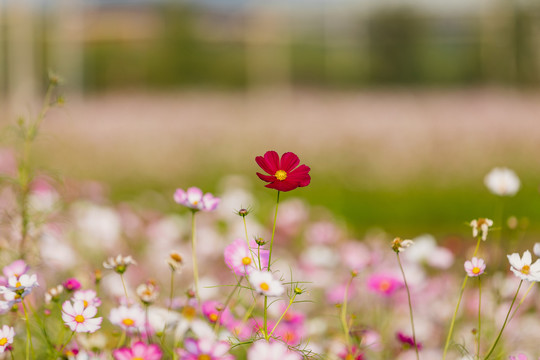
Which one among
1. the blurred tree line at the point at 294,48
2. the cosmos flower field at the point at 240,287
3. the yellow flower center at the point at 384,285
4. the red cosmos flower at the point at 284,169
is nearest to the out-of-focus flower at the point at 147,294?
the cosmos flower field at the point at 240,287

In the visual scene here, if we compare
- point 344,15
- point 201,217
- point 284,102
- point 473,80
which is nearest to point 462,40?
point 473,80

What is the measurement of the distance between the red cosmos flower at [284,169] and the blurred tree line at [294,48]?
6805mm

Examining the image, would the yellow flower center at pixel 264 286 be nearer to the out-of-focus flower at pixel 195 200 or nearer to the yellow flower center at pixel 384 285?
the out-of-focus flower at pixel 195 200

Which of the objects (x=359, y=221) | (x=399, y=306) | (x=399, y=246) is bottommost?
(x=359, y=221)

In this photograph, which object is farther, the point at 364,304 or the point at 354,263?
the point at 364,304

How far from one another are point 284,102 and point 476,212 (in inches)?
165

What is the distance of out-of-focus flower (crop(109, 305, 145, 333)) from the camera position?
92 centimetres

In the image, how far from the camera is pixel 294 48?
31.8ft

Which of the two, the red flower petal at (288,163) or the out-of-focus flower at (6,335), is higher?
the red flower petal at (288,163)

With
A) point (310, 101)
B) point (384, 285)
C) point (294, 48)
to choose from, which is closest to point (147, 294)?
point (384, 285)

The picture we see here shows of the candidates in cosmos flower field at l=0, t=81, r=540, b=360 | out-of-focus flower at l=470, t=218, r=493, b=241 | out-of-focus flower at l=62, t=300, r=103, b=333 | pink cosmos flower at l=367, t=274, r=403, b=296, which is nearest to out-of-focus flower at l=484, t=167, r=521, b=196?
cosmos flower field at l=0, t=81, r=540, b=360

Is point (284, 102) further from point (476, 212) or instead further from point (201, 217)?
point (201, 217)

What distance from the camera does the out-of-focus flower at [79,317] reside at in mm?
853

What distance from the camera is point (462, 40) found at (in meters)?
8.52
